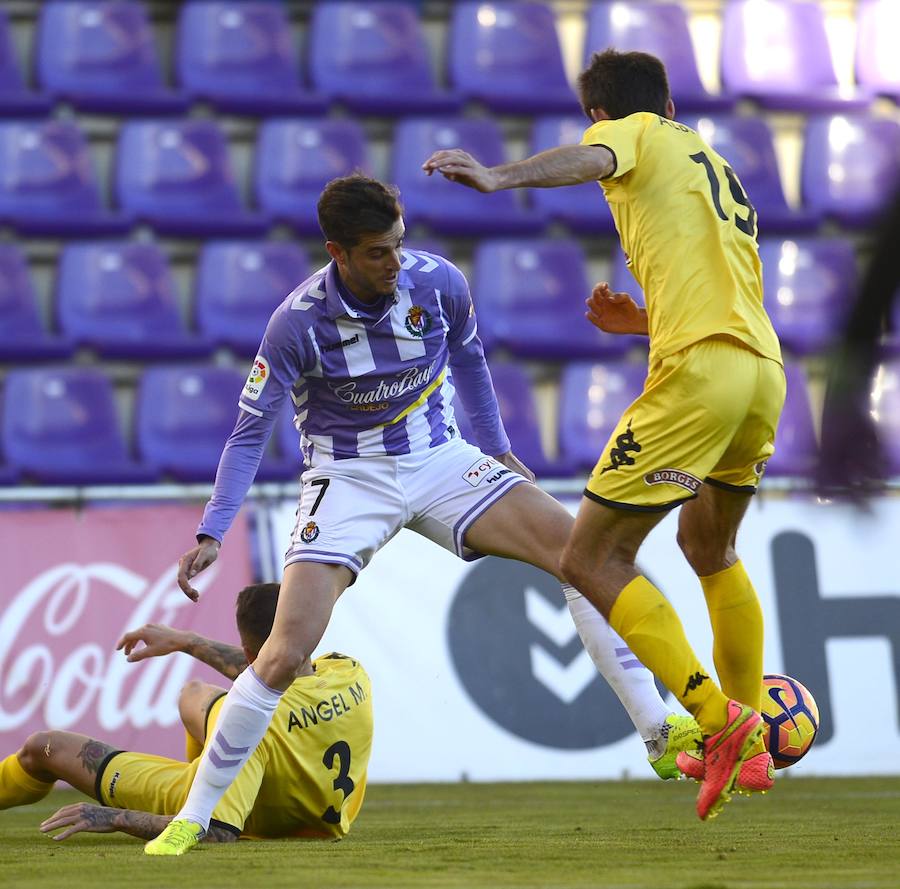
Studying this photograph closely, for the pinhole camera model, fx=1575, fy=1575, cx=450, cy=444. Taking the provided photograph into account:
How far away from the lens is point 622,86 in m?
4.57

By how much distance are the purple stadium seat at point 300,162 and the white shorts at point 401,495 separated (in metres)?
5.72

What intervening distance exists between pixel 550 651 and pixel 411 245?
3.65m

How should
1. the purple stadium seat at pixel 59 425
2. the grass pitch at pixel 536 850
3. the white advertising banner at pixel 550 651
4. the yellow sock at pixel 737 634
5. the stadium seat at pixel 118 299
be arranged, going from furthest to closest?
the stadium seat at pixel 118 299, the purple stadium seat at pixel 59 425, the white advertising banner at pixel 550 651, the yellow sock at pixel 737 634, the grass pitch at pixel 536 850

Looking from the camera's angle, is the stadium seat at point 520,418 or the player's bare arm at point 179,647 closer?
the player's bare arm at point 179,647

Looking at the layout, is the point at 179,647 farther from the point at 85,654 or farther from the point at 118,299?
the point at 118,299

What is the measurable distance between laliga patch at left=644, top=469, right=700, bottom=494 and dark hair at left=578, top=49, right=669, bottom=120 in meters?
1.07

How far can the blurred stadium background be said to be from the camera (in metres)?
7.57

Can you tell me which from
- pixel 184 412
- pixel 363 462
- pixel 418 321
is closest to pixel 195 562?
pixel 363 462

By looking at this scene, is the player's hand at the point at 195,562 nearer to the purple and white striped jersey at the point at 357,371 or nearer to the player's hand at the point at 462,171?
the purple and white striped jersey at the point at 357,371

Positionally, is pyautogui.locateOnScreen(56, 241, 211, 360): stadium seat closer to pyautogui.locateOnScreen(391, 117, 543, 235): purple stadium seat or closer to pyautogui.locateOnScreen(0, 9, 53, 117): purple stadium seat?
→ pyautogui.locateOnScreen(0, 9, 53, 117): purple stadium seat

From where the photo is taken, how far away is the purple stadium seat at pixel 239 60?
10.9 m

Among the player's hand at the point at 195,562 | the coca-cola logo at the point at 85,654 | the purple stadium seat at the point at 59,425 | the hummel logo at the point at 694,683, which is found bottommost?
the coca-cola logo at the point at 85,654

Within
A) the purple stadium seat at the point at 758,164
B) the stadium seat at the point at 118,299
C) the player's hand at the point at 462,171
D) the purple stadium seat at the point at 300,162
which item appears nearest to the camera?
the player's hand at the point at 462,171

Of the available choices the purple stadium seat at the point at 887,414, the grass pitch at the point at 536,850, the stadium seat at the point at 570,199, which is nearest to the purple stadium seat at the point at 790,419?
the stadium seat at the point at 570,199
